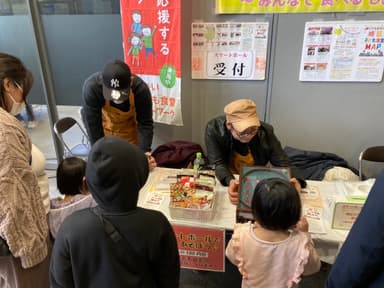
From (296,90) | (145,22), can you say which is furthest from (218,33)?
(296,90)

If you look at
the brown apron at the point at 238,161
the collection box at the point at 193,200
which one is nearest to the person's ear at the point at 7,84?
the collection box at the point at 193,200

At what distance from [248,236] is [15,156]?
2.89ft

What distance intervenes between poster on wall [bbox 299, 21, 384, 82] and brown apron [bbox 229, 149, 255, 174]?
105 cm

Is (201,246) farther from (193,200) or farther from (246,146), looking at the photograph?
(246,146)

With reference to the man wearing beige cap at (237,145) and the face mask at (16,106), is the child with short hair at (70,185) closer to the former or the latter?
the face mask at (16,106)

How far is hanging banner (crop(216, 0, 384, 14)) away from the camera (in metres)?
2.25

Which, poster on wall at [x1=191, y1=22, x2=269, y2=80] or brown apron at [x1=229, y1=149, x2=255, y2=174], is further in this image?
poster on wall at [x1=191, y1=22, x2=269, y2=80]

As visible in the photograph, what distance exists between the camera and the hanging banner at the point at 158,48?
7.79ft

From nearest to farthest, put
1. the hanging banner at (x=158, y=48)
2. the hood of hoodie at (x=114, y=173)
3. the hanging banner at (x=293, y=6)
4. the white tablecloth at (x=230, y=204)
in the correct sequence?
the hood of hoodie at (x=114, y=173) → the white tablecloth at (x=230, y=204) → the hanging banner at (x=293, y=6) → the hanging banner at (x=158, y=48)

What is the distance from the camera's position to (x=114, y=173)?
836 millimetres

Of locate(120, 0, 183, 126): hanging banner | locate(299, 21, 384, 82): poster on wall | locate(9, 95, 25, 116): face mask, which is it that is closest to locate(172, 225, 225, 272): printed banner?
locate(9, 95, 25, 116): face mask

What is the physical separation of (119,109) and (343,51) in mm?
1744

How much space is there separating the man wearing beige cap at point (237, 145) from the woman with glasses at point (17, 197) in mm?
950

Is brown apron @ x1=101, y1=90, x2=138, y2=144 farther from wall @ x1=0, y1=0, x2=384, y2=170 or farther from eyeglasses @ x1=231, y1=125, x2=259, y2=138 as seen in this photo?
eyeglasses @ x1=231, y1=125, x2=259, y2=138
